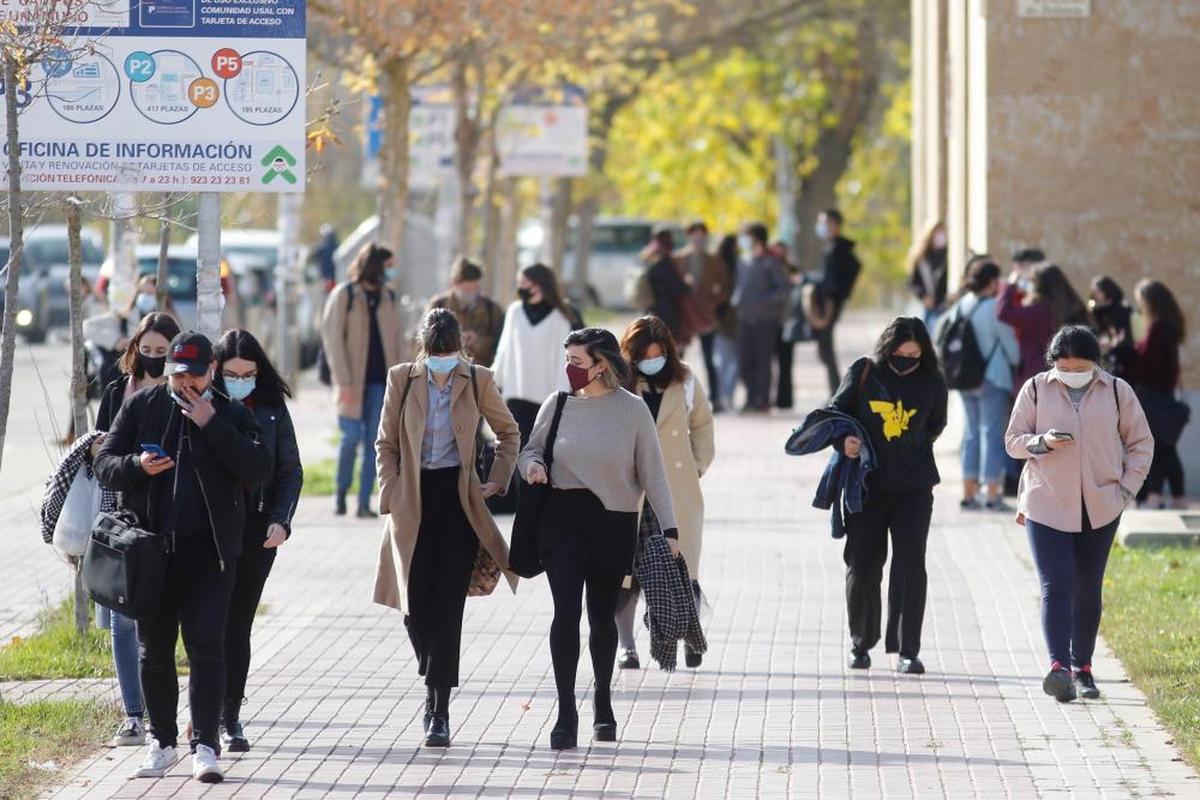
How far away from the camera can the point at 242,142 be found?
9.71m

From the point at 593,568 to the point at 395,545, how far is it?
72cm

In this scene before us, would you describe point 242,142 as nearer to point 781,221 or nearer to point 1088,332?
point 1088,332

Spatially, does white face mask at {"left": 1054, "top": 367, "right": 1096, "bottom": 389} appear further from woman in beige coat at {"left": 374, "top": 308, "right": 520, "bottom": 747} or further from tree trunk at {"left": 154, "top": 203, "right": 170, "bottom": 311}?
tree trunk at {"left": 154, "top": 203, "right": 170, "bottom": 311}

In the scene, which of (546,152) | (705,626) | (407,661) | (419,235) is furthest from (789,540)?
(419,235)

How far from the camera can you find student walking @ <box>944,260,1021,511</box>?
15.3 meters

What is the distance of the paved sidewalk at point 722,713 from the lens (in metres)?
7.58

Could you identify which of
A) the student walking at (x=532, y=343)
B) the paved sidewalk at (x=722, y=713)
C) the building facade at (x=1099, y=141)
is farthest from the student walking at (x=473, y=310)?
the building facade at (x=1099, y=141)

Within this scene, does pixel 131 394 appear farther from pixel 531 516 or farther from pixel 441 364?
pixel 531 516

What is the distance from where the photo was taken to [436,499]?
827 cm

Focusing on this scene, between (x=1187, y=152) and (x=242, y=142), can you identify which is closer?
(x=242, y=142)

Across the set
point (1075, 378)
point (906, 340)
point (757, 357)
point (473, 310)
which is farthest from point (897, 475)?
point (757, 357)

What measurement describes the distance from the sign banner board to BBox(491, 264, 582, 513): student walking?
379 centimetres

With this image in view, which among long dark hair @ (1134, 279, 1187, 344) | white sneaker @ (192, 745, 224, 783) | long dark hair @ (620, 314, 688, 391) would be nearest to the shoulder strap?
long dark hair @ (620, 314, 688, 391)

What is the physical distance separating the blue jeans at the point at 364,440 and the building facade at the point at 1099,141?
5085 millimetres
